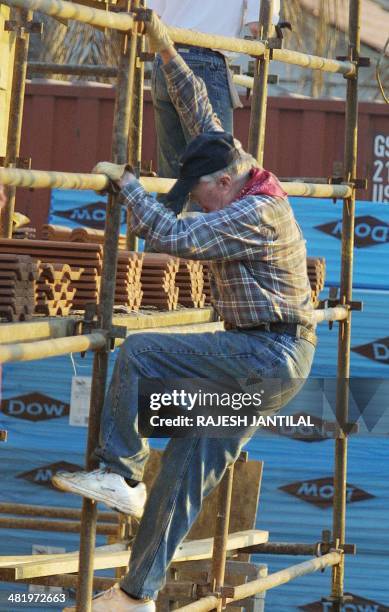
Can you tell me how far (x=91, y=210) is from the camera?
454 inches

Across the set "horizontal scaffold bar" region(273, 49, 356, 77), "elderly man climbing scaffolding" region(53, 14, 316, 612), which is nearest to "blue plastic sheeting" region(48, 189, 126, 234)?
"horizontal scaffold bar" region(273, 49, 356, 77)

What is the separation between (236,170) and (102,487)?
4.20ft

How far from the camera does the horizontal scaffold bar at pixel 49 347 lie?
4199 millimetres

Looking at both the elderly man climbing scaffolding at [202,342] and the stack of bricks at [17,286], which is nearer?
the elderly man climbing scaffolding at [202,342]

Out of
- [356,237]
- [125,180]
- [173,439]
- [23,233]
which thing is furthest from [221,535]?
[356,237]

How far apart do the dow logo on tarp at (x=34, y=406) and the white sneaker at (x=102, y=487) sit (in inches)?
177

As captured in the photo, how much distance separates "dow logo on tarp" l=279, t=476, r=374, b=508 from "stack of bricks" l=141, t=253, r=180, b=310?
A: 335cm

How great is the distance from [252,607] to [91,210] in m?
4.78

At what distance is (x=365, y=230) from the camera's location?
33.2 ft

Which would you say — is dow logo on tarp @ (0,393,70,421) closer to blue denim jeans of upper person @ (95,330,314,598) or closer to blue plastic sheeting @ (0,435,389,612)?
blue plastic sheeting @ (0,435,389,612)

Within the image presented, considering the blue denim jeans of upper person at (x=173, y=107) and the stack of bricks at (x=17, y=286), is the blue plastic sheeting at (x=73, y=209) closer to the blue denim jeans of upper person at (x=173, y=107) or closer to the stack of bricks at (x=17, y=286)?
the blue denim jeans of upper person at (x=173, y=107)

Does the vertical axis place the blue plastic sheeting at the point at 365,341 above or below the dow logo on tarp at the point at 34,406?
above

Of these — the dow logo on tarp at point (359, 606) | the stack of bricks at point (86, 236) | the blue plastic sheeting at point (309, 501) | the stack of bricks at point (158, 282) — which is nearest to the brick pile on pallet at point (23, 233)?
the stack of bricks at point (86, 236)

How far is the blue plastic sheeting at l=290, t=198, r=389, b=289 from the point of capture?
32.3 feet
